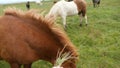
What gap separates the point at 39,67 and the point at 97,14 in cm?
933

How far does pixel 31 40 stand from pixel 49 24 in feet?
1.65

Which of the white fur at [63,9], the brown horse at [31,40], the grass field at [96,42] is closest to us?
the brown horse at [31,40]

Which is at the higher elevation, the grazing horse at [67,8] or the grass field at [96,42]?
the grazing horse at [67,8]

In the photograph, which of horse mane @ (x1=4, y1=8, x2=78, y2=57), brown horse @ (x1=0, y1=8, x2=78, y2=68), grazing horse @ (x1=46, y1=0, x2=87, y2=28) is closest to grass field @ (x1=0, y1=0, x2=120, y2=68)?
grazing horse @ (x1=46, y1=0, x2=87, y2=28)

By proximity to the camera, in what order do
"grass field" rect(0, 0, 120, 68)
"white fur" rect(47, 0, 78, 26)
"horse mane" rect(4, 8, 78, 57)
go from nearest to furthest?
"horse mane" rect(4, 8, 78, 57)
"grass field" rect(0, 0, 120, 68)
"white fur" rect(47, 0, 78, 26)

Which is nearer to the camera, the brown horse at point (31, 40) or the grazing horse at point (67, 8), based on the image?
the brown horse at point (31, 40)

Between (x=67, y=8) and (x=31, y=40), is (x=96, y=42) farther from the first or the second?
(x=31, y=40)

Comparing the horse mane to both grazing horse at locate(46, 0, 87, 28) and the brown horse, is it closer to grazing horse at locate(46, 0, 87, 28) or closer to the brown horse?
the brown horse

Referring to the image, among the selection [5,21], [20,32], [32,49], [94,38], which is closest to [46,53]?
[32,49]

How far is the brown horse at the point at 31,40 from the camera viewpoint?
18.9 ft

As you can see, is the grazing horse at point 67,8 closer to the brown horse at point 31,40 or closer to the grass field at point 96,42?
the grass field at point 96,42

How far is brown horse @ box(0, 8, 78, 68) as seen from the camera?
5746mm

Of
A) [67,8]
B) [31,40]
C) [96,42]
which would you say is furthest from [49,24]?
[67,8]

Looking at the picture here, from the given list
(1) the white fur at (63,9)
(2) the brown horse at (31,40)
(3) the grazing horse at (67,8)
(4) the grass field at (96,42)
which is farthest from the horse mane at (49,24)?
(1) the white fur at (63,9)
